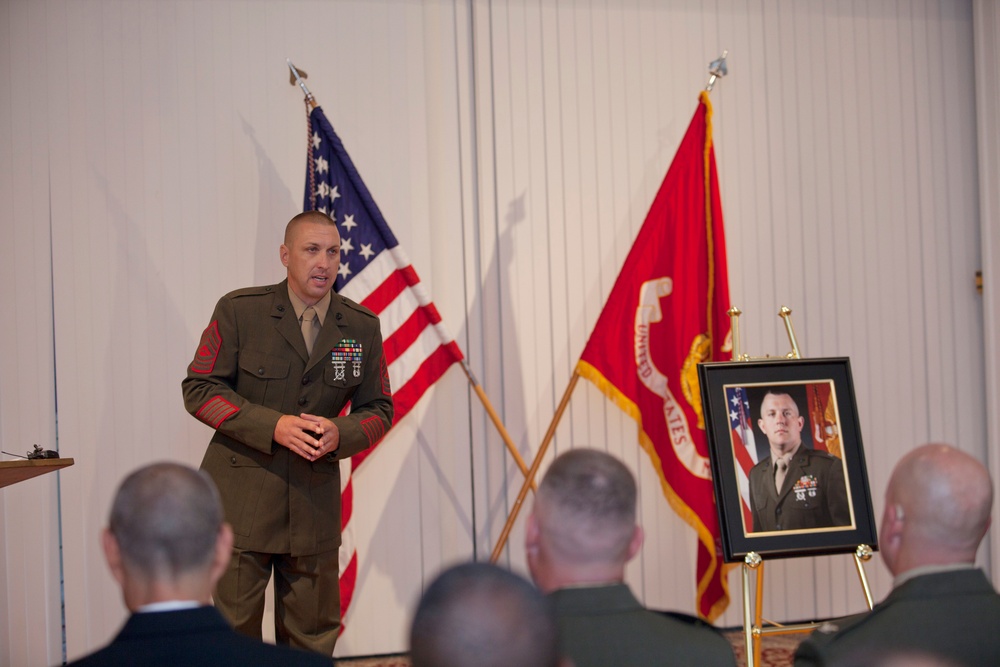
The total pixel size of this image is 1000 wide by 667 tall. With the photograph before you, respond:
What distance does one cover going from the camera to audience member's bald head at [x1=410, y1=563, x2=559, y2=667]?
1.20 m

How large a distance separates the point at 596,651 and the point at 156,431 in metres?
3.23

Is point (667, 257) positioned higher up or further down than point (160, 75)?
further down

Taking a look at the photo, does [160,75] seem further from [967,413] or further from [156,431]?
[967,413]

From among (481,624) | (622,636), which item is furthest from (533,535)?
(481,624)

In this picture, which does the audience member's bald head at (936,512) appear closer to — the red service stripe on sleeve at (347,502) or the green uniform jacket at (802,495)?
the green uniform jacket at (802,495)

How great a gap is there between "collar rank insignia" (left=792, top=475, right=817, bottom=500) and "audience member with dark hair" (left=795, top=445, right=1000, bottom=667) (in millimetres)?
1885

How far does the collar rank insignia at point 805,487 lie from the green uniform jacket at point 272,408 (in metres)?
1.60

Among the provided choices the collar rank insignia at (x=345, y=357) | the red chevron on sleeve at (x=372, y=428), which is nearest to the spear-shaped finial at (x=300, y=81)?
the collar rank insignia at (x=345, y=357)

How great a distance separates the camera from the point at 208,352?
3379mm

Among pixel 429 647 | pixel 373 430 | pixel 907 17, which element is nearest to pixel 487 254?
pixel 373 430

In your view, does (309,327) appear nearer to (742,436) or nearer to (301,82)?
(301,82)

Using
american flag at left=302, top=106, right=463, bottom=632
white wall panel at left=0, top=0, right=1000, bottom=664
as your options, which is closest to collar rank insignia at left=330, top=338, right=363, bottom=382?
american flag at left=302, top=106, right=463, bottom=632

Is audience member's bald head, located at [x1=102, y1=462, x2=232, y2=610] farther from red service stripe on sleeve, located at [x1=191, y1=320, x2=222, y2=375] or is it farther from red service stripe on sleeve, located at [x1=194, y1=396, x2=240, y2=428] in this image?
red service stripe on sleeve, located at [x1=191, y1=320, x2=222, y2=375]

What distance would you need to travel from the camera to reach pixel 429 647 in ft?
4.01
